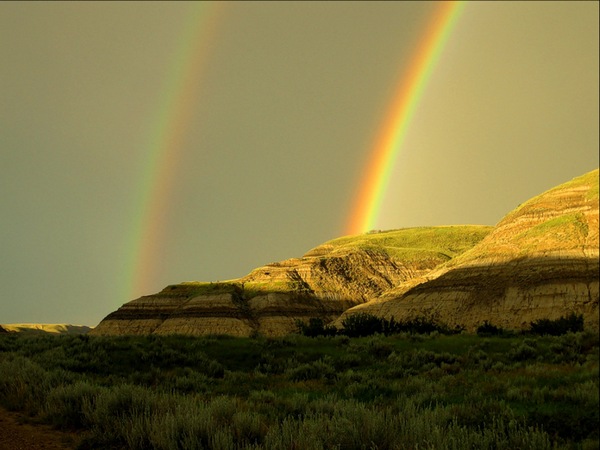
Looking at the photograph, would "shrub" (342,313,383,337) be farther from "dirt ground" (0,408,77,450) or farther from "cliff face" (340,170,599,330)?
"dirt ground" (0,408,77,450)

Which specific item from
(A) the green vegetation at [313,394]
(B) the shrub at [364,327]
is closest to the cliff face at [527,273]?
(B) the shrub at [364,327]

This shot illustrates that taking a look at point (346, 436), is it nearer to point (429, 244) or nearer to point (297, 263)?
point (297, 263)

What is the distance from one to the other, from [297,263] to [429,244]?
198ft

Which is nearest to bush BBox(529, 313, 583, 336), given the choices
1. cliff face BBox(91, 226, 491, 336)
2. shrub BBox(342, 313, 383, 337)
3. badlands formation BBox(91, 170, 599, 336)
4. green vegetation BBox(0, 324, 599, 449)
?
badlands formation BBox(91, 170, 599, 336)

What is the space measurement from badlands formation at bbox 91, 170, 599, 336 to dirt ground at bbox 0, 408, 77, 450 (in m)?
38.3

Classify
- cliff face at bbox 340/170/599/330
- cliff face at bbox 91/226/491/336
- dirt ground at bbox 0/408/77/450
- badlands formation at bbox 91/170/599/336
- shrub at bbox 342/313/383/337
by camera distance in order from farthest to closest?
cliff face at bbox 91/226/491/336
badlands formation at bbox 91/170/599/336
cliff face at bbox 340/170/599/330
shrub at bbox 342/313/383/337
dirt ground at bbox 0/408/77/450

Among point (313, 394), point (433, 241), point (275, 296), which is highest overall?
point (433, 241)

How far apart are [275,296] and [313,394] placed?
76879 mm

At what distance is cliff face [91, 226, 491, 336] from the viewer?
268 ft

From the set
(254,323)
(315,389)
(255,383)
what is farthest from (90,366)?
(254,323)

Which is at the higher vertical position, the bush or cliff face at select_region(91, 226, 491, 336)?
cliff face at select_region(91, 226, 491, 336)

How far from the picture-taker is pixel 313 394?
44.0 feet

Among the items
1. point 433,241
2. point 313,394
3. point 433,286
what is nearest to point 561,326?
point 433,286

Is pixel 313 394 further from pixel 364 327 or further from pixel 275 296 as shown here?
→ pixel 275 296
